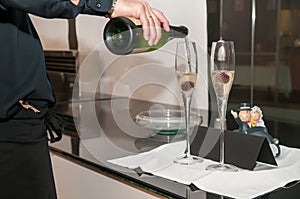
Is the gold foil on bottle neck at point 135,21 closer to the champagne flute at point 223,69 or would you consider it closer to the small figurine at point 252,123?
the champagne flute at point 223,69

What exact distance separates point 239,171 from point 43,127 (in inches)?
18.2

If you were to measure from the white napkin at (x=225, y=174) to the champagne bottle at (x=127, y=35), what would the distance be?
0.28m

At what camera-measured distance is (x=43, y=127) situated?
1.00 meters

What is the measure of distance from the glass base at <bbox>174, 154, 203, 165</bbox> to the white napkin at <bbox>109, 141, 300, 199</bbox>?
15 mm

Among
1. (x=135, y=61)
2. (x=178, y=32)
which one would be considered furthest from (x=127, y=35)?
(x=135, y=61)

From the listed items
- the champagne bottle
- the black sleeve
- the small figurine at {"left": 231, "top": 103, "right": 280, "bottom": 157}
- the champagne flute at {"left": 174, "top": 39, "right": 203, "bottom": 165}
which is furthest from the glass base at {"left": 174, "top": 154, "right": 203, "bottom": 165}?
the black sleeve

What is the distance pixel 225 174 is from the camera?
92 centimetres

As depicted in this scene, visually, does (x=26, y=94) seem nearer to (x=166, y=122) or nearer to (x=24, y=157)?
(x=24, y=157)

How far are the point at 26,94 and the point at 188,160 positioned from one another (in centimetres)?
41

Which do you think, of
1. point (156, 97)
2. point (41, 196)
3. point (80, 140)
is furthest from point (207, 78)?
point (41, 196)

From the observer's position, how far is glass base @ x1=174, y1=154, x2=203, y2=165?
1015 mm

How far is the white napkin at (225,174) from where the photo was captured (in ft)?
2.77

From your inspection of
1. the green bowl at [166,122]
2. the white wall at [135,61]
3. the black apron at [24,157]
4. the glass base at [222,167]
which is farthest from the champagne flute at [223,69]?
the white wall at [135,61]

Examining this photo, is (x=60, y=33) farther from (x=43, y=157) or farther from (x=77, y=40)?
(x=43, y=157)
